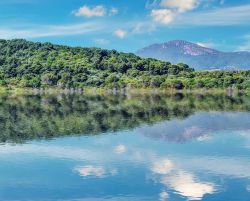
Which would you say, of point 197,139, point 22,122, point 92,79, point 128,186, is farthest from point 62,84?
point 128,186

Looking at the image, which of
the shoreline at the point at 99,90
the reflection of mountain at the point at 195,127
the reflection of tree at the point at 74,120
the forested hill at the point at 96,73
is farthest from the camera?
the forested hill at the point at 96,73

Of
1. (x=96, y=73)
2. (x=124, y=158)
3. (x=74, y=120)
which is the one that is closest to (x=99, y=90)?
(x=96, y=73)

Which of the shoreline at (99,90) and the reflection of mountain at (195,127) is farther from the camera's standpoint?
the shoreline at (99,90)

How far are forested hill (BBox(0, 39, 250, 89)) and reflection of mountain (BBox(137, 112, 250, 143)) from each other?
7451cm

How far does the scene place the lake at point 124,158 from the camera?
23125 mm

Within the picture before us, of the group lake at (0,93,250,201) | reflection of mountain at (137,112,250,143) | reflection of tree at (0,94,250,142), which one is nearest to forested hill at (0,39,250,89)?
reflection of tree at (0,94,250,142)

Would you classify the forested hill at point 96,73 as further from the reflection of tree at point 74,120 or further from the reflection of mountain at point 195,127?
the reflection of mountain at point 195,127

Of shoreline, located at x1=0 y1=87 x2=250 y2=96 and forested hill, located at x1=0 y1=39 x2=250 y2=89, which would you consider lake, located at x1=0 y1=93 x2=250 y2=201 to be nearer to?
shoreline, located at x1=0 y1=87 x2=250 y2=96

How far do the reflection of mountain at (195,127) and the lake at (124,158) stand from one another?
0.08 m

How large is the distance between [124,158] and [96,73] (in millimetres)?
113822

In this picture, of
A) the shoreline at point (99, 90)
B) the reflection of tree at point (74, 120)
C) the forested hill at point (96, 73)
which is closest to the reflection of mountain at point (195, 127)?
the reflection of tree at point (74, 120)

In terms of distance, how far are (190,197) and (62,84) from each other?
4696 inches

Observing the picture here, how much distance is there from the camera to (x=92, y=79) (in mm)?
138250

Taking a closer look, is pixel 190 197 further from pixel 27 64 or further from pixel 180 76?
pixel 27 64
